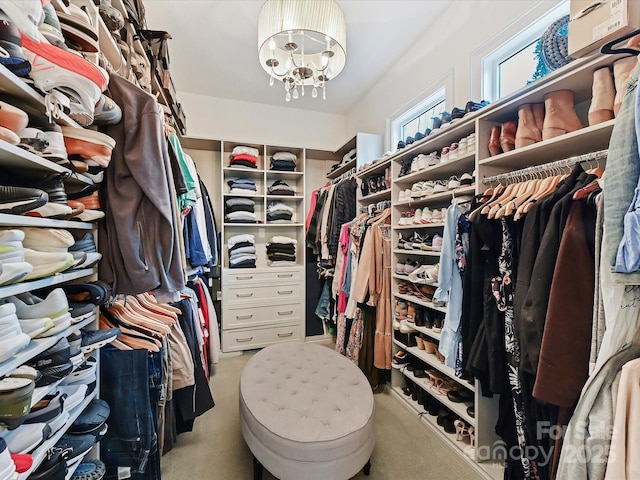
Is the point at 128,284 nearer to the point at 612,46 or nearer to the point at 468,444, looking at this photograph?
the point at 612,46

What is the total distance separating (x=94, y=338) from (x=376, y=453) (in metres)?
1.54

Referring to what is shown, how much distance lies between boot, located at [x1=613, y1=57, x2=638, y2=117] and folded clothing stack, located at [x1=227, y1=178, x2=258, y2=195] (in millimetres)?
2875

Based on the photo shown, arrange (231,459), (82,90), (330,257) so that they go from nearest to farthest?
(82,90) → (231,459) → (330,257)

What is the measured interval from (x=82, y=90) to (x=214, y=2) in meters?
1.74

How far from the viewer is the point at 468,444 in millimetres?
1636

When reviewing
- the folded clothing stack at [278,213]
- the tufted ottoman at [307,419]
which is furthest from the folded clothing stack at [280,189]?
the tufted ottoman at [307,419]

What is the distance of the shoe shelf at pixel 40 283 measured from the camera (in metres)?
0.58

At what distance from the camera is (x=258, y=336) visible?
316 centimetres

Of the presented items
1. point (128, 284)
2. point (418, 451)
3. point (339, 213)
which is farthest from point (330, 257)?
point (128, 284)

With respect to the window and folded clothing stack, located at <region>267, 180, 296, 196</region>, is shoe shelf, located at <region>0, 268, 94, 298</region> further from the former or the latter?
folded clothing stack, located at <region>267, 180, 296, 196</region>

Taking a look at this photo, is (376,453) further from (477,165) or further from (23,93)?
(23,93)

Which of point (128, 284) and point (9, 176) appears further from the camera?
point (128, 284)

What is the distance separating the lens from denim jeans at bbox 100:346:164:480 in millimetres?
1068

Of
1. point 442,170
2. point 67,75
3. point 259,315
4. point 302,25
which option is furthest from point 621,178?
point 259,315
